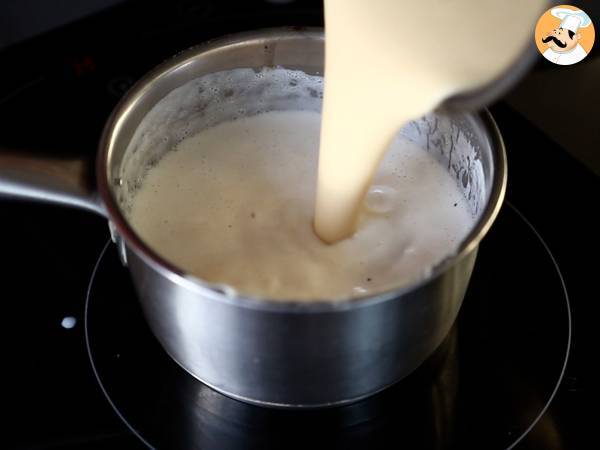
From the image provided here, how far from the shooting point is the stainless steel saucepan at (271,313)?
696 mm

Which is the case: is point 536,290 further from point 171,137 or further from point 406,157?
point 171,137

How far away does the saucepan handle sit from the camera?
2.61 ft

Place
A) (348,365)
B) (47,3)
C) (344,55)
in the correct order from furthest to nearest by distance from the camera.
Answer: (47,3) → (344,55) → (348,365)

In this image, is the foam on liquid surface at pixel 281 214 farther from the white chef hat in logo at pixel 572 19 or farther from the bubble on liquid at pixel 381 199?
the white chef hat in logo at pixel 572 19

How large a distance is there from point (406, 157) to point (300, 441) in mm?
457

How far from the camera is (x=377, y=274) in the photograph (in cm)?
93

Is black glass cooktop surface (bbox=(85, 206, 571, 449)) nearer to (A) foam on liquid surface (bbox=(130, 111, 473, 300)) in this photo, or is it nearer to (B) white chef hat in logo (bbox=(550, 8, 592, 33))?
(A) foam on liquid surface (bbox=(130, 111, 473, 300))

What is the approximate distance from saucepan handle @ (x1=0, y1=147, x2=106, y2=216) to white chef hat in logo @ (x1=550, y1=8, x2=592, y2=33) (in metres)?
0.79

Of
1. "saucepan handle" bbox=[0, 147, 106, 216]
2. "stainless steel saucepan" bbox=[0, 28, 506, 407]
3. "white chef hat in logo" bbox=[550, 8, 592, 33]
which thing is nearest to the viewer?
"stainless steel saucepan" bbox=[0, 28, 506, 407]

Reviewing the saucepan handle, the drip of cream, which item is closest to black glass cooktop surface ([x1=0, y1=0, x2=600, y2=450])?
the saucepan handle

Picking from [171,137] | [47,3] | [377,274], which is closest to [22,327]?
[171,137]

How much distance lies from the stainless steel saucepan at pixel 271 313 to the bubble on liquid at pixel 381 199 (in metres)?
0.13

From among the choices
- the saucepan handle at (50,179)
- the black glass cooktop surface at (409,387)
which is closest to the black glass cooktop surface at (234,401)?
the black glass cooktop surface at (409,387)

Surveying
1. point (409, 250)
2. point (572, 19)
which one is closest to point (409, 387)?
point (409, 250)
